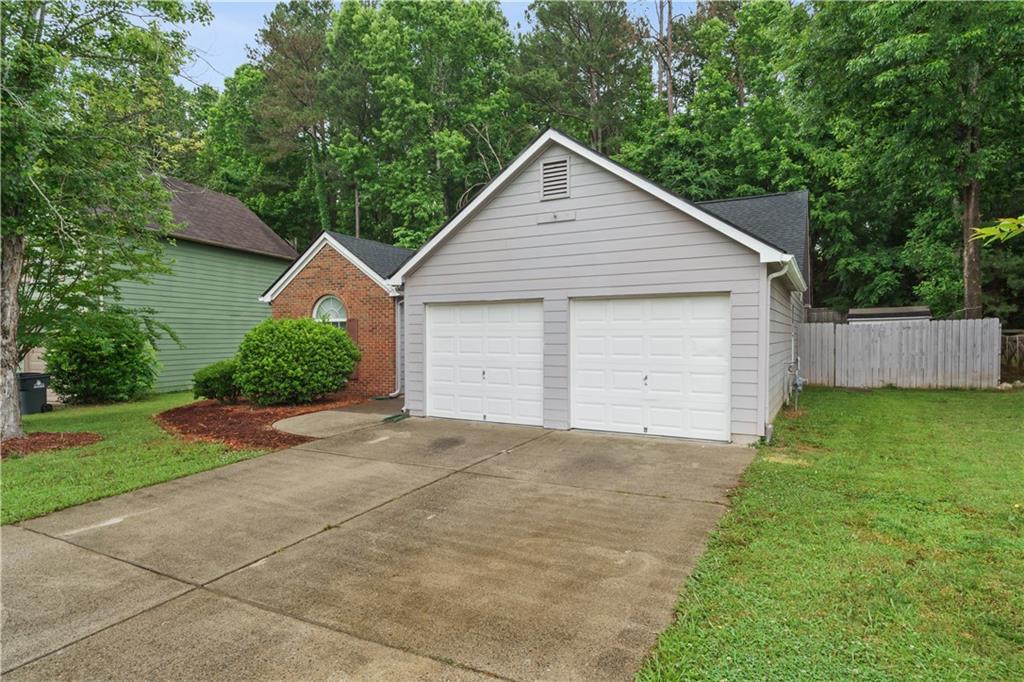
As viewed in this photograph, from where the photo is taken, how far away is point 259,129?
2758cm

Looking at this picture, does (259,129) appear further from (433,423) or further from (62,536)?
(62,536)

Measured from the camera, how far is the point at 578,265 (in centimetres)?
876

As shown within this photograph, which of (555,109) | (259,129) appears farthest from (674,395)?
(259,129)

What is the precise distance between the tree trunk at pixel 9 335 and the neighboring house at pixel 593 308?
6110 millimetres

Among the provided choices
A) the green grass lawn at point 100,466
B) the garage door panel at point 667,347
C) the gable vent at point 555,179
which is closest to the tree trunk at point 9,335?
the green grass lawn at point 100,466

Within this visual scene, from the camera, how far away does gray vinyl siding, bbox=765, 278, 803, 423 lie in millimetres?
8453

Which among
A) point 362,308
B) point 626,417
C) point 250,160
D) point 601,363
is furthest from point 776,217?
point 250,160

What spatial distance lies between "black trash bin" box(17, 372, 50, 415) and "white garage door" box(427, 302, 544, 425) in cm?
1043

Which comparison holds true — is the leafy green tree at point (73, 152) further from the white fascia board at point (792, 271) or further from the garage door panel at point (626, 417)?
the white fascia board at point (792, 271)

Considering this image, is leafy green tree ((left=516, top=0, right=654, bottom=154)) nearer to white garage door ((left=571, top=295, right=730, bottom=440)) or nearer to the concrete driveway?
white garage door ((left=571, top=295, right=730, bottom=440))

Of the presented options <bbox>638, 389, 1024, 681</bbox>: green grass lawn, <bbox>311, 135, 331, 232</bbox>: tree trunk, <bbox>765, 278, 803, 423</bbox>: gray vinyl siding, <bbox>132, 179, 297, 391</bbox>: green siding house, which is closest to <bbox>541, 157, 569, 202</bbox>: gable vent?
<bbox>765, 278, 803, 423</bbox>: gray vinyl siding

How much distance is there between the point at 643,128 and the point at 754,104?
470cm

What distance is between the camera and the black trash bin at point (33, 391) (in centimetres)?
1291

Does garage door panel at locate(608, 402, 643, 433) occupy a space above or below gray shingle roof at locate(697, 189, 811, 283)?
below
